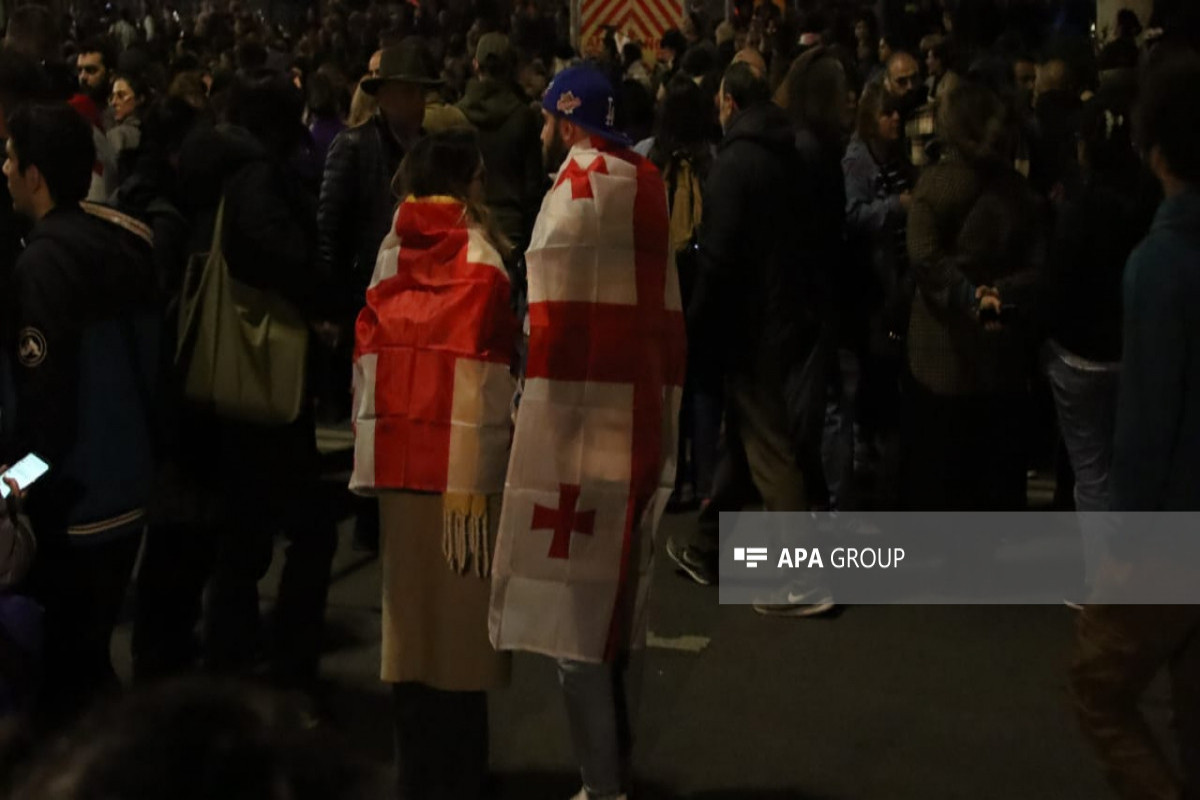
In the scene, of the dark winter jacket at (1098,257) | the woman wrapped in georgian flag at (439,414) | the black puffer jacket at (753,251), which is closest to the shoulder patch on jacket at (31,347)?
the woman wrapped in georgian flag at (439,414)

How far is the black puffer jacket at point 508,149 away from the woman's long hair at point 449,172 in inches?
144

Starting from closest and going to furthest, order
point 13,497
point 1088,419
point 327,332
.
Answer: point 13,497, point 327,332, point 1088,419

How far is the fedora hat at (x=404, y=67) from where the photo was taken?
20.4 feet

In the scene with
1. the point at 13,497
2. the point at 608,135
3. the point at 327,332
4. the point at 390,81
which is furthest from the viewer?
the point at 390,81

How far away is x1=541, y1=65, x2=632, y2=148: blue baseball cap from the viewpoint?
4.23 meters

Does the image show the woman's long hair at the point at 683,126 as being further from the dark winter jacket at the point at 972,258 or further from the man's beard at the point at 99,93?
the man's beard at the point at 99,93

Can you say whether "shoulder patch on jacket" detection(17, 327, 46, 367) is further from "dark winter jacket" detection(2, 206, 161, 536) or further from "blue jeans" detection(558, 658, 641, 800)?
"blue jeans" detection(558, 658, 641, 800)

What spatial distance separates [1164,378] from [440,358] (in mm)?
1747

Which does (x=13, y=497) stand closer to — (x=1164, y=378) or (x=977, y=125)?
(x=1164, y=378)

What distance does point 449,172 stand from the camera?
4.29m

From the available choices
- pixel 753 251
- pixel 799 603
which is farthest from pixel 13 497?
pixel 799 603

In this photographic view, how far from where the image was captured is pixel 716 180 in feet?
19.9

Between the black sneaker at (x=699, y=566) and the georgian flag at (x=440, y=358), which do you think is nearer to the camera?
the georgian flag at (x=440, y=358)

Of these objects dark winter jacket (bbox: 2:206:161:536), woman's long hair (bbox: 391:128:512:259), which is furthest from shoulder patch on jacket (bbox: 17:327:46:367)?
woman's long hair (bbox: 391:128:512:259)
